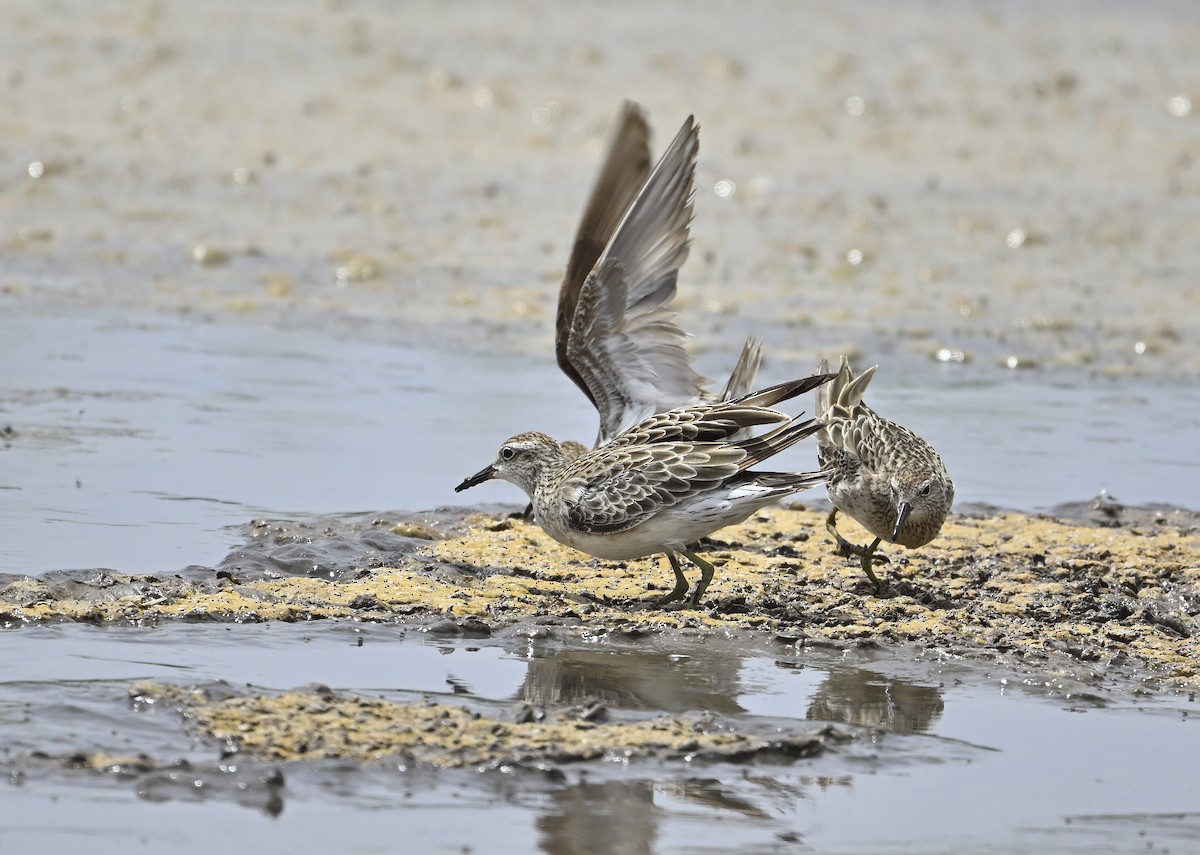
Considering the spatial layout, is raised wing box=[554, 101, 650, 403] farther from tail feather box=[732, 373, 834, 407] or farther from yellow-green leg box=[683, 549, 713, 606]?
yellow-green leg box=[683, 549, 713, 606]

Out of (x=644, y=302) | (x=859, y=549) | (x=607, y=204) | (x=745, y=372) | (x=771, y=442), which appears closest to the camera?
(x=771, y=442)

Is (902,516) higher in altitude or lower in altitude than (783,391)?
lower

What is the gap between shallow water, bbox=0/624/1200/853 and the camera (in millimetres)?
5176

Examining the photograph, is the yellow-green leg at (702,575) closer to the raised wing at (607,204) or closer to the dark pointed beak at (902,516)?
the dark pointed beak at (902,516)

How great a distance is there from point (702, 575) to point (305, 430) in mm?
3603

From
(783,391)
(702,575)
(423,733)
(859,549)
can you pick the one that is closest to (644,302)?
(783,391)

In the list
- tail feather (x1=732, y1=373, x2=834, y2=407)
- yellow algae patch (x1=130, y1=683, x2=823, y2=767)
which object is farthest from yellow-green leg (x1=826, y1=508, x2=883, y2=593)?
yellow algae patch (x1=130, y1=683, x2=823, y2=767)

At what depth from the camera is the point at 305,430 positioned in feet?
35.9

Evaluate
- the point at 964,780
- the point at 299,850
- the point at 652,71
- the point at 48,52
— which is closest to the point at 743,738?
the point at 964,780

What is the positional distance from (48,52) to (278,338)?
425 inches

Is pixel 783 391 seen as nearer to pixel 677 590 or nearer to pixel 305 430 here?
pixel 677 590

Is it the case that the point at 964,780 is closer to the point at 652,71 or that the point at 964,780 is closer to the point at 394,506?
the point at 394,506

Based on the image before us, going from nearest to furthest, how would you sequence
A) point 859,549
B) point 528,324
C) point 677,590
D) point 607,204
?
1. point 677,590
2. point 859,549
3. point 607,204
4. point 528,324

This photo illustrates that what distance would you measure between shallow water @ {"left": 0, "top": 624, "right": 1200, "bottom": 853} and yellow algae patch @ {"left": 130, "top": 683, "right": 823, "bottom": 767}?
0.29ft
